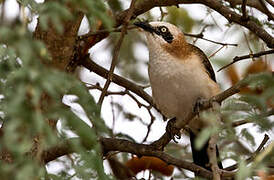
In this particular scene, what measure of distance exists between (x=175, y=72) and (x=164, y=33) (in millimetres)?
434

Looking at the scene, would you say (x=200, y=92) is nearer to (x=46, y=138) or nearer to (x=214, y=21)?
(x=214, y=21)

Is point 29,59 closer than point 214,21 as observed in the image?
Yes

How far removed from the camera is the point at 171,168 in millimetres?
4156

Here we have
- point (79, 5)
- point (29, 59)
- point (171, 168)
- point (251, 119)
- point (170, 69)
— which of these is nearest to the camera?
point (29, 59)

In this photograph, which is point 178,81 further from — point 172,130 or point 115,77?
point 115,77

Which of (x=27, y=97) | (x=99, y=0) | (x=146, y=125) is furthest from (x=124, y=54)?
(x=27, y=97)

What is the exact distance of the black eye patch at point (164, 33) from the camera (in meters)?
4.17

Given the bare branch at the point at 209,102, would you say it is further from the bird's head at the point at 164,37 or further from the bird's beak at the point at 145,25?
the bird's beak at the point at 145,25

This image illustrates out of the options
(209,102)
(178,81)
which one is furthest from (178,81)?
(209,102)

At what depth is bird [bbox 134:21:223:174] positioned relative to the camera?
3895mm

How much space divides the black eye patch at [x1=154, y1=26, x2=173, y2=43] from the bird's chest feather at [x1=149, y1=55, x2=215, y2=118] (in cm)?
22

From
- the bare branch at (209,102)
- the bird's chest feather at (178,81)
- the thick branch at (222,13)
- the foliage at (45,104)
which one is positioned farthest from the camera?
the bird's chest feather at (178,81)

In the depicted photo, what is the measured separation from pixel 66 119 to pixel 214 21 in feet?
8.51

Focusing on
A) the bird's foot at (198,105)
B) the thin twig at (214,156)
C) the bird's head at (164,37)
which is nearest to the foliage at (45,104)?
the thin twig at (214,156)
